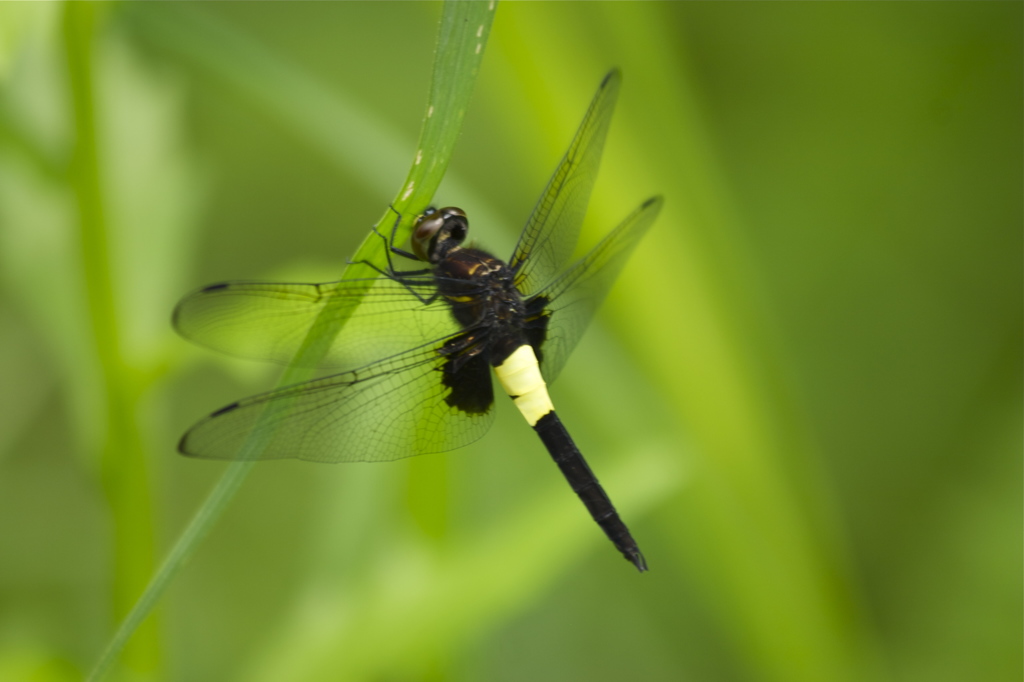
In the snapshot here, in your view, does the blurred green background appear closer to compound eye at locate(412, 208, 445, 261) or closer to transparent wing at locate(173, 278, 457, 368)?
transparent wing at locate(173, 278, 457, 368)

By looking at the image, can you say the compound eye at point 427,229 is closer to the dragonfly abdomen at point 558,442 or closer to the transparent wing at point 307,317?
the transparent wing at point 307,317

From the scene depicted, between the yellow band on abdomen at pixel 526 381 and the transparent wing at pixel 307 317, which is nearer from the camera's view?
the transparent wing at pixel 307 317

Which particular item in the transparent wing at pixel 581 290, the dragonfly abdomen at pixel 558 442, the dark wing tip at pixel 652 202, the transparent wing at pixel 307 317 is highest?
the dark wing tip at pixel 652 202

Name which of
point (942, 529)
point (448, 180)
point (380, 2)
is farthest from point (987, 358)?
point (380, 2)

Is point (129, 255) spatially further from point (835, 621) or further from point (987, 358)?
point (987, 358)

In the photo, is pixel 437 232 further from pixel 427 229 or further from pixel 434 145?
pixel 434 145

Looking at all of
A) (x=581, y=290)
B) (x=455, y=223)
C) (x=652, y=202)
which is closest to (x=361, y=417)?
(x=455, y=223)

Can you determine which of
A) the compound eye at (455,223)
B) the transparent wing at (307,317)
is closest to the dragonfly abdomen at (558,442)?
the transparent wing at (307,317)
